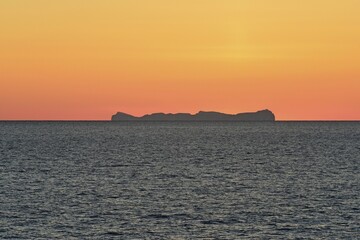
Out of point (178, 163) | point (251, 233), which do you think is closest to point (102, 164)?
point (178, 163)

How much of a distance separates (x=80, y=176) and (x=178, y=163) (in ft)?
89.2

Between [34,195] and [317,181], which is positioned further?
[317,181]

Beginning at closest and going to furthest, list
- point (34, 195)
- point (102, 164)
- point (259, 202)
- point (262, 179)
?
point (259, 202) → point (34, 195) → point (262, 179) → point (102, 164)

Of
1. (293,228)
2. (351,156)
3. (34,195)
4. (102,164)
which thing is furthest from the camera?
(351,156)

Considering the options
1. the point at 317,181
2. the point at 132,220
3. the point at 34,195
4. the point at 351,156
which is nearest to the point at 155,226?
the point at 132,220

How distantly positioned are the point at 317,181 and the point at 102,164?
4024 cm

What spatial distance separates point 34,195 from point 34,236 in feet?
69.4

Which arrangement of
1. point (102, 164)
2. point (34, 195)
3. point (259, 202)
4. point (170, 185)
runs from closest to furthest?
point (259, 202), point (34, 195), point (170, 185), point (102, 164)

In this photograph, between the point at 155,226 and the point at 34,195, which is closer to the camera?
the point at 155,226

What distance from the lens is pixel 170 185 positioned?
262ft

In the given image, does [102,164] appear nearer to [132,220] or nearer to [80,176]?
[80,176]

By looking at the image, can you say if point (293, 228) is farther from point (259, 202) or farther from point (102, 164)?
point (102, 164)

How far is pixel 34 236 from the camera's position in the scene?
160 ft

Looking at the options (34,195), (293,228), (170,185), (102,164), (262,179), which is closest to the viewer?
(293,228)
